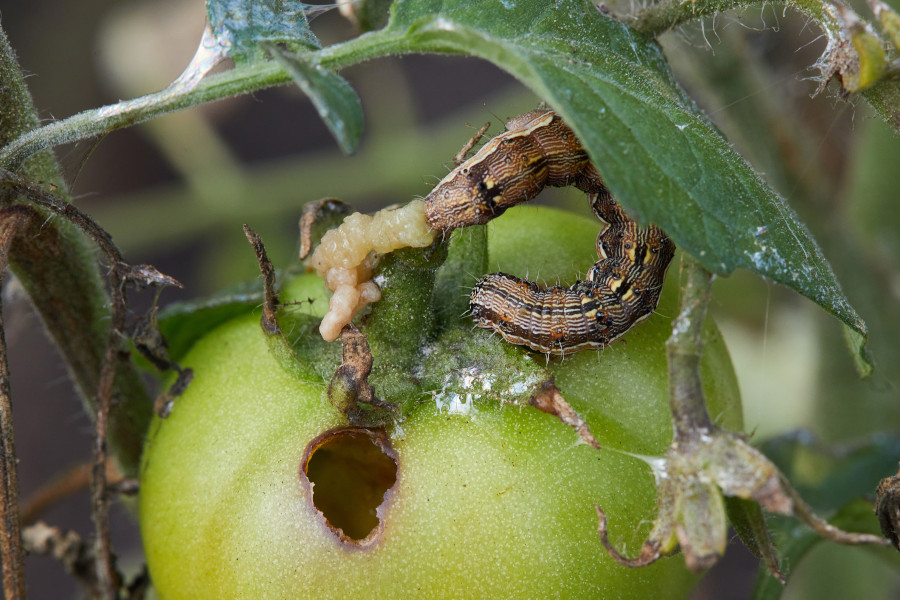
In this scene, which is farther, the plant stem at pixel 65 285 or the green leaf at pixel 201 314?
the green leaf at pixel 201 314

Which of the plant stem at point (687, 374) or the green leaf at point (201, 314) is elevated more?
the plant stem at point (687, 374)

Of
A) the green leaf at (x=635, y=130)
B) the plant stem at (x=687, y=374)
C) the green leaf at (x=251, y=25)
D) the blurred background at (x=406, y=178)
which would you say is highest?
the green leaf at (x=251, y=25)

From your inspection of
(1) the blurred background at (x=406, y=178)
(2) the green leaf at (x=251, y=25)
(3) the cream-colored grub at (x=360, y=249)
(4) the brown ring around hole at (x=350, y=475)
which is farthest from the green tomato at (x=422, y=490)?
(1) the blurred background at (x=406, y=178)

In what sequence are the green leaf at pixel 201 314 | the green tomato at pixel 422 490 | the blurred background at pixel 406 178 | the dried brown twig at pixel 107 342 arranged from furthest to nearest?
the blurred background at pixel 406 178 → the green leaf at pixel 201 314 → the dried brown twig at pixel 107 342 → the green tomato at pixel 422 490

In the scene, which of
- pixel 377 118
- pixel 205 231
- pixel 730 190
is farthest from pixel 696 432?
pixel 205 231

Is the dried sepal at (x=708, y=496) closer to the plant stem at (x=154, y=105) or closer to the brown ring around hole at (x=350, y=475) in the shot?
the brown ring around hole at (x=350, y=475)

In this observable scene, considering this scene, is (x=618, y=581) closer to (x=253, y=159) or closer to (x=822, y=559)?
(x=822, y=559)

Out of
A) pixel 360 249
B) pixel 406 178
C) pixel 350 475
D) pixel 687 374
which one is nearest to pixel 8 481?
pixel 350 475

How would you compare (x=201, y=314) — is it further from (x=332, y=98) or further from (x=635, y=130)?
(x=635, y=130)

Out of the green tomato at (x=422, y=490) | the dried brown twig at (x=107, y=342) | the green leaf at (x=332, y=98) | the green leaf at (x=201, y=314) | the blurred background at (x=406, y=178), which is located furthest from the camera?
the blurred background at (x=406, y=178)
